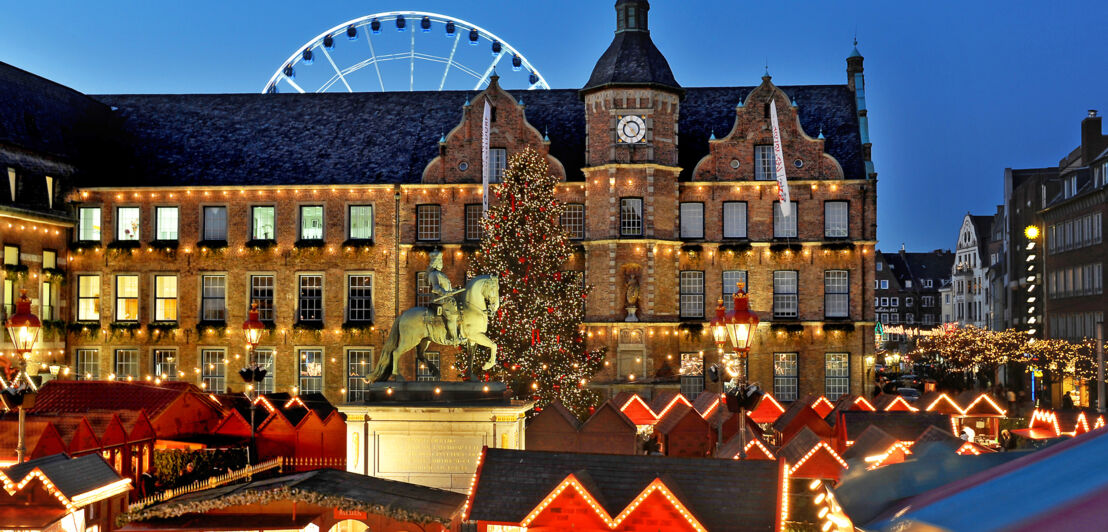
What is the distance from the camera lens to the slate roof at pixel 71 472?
549 inches

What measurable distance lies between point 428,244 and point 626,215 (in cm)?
754

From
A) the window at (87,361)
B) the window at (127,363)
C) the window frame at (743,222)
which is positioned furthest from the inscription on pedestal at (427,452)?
the window at (87,361)

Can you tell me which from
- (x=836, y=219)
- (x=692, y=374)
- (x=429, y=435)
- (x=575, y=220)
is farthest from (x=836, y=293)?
(x=429, y=435)

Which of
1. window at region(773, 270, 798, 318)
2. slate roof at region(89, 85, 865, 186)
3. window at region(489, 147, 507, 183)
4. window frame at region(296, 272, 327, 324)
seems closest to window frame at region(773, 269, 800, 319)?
window at region(773, 270, 798, 318)

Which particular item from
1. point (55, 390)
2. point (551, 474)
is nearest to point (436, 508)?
point (551, 474)

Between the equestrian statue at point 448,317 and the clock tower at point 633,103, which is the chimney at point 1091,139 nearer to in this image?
the clock tower at point 633,103

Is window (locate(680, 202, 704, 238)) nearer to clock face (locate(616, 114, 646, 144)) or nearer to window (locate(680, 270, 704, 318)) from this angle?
window (locate(680, 270, 704, 318))

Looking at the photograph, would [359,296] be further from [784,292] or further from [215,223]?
[784,292]

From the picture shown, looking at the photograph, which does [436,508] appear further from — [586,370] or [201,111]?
[201,111]

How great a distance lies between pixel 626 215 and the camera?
136 ft

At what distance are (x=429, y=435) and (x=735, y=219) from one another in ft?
83.7

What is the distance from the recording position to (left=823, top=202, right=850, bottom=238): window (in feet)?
141

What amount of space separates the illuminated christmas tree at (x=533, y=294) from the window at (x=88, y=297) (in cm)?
1701

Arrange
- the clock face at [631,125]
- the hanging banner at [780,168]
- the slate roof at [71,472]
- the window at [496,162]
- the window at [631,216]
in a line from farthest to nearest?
the window at [496,162]
the window at [631,216]
the hanging banner at [780,168]
the clock face at [631,125]
the slate roof at [71,472]
